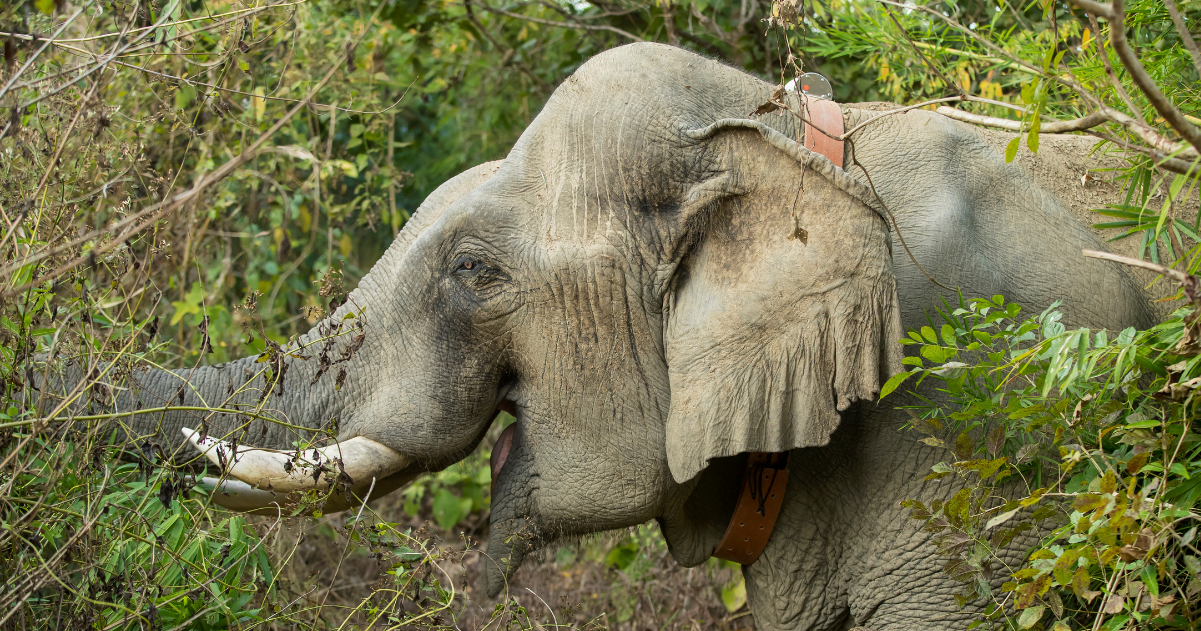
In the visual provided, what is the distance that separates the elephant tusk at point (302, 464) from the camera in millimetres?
2332

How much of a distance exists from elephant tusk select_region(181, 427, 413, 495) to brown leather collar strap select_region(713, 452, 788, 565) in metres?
0.86

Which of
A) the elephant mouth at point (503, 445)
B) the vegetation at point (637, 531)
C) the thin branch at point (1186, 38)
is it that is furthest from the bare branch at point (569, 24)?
the thin branch at point (1186, 38)

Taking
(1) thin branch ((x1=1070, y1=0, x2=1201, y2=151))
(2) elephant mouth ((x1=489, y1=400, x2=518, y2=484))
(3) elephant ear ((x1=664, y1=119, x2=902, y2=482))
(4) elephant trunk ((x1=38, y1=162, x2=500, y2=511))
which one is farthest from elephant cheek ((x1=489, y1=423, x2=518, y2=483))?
(1) thin branch ((x1=1070, y1=0, x2=1201, y2=151))

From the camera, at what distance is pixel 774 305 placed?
2287 mm

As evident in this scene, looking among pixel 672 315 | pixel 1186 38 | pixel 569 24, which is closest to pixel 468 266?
pixel 672 315

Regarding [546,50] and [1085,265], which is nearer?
[1085,265]

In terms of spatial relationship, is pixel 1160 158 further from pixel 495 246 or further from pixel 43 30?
pixel 43 30

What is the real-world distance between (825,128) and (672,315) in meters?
0.62

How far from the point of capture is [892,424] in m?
2.50

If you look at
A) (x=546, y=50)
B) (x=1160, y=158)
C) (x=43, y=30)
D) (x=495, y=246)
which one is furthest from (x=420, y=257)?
(x=546, y=50)

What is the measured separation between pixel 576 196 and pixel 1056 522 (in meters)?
1.40

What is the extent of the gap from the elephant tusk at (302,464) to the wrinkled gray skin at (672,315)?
51 millimetres

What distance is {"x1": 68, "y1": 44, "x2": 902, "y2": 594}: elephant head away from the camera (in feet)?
7.45

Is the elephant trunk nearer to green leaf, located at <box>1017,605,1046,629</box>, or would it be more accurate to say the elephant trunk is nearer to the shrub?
the shrub
